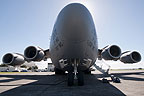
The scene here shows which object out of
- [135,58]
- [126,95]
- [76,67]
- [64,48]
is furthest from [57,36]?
[135,58]

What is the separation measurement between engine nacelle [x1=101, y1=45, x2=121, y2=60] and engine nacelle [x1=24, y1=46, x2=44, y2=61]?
21.4ft

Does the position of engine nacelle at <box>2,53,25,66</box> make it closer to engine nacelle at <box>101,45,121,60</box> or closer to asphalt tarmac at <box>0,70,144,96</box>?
asphalt tarmac at <box>0,70,144,96</box>

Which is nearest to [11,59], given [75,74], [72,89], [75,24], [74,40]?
[75,74]

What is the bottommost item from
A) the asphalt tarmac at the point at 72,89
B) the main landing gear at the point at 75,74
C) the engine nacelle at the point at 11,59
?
the asphalt tarmac at the point at 72,89

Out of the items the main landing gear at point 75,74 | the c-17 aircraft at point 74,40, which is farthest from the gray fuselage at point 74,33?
the main landing gear at point 75,74

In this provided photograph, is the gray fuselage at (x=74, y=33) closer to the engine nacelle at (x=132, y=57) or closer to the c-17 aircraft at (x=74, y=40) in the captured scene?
the c-17 aircraft at (x=74, y=40)

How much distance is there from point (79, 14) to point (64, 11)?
1.15 meters

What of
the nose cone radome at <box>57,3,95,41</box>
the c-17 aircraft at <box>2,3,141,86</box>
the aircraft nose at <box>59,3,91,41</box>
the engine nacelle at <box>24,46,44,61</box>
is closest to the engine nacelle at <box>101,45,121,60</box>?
the c-17 aircraft at <box>2,3,141,86</box>

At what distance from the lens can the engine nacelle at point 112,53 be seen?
14.3 m

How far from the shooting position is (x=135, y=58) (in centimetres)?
1648

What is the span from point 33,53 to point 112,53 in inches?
335

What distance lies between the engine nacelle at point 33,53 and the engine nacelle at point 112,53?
653 centimetres

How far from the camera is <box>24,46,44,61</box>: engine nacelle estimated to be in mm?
14971

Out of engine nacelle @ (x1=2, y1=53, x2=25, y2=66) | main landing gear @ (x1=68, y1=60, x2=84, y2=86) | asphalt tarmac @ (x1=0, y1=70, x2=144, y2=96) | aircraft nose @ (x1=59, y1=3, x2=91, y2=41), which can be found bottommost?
asphalt tarmac @ (x1=0, y1=70, x2=144, y2=96)
